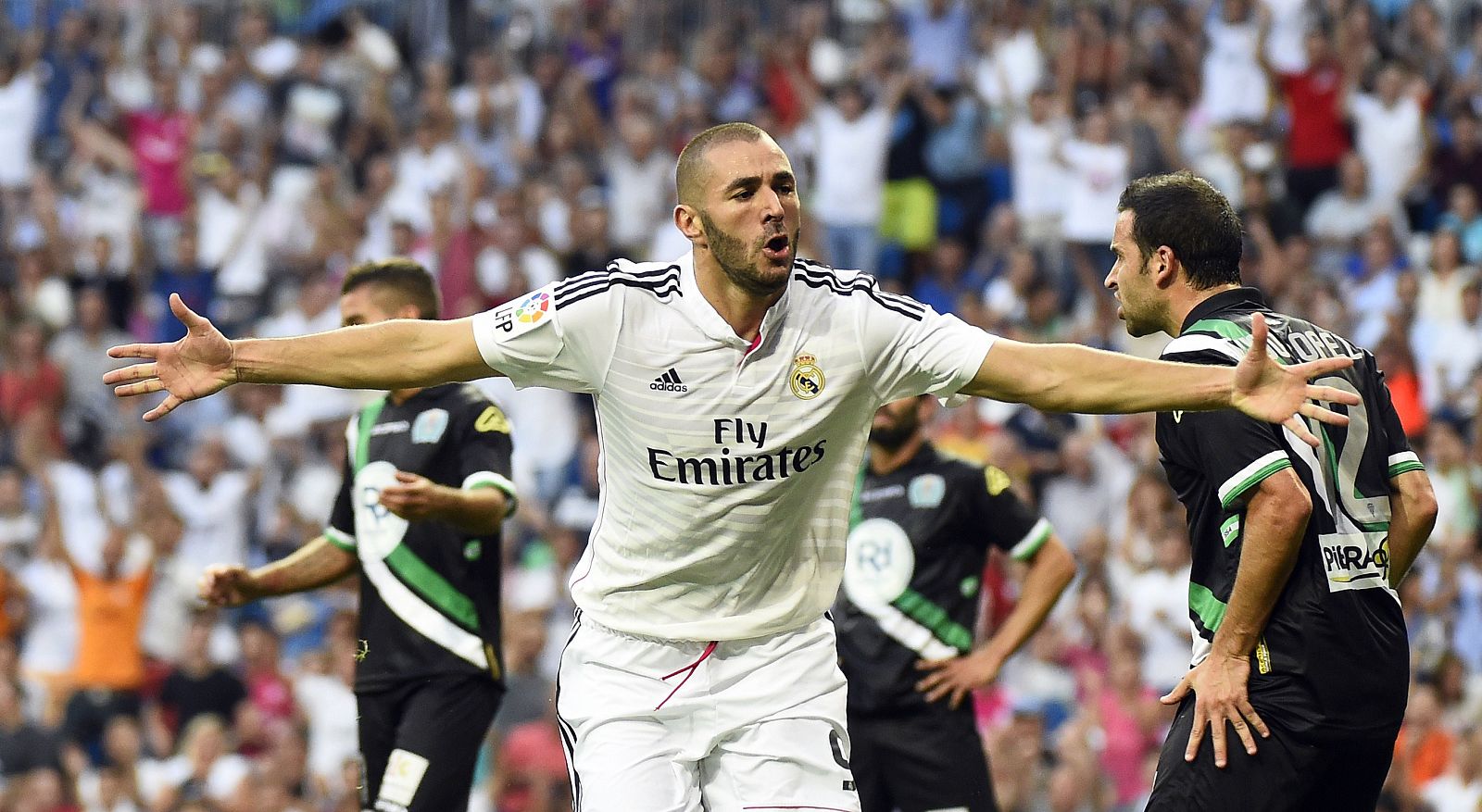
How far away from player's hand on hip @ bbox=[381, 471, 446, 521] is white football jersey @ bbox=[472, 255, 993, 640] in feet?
2.86

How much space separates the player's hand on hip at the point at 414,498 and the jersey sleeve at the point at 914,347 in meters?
1.75

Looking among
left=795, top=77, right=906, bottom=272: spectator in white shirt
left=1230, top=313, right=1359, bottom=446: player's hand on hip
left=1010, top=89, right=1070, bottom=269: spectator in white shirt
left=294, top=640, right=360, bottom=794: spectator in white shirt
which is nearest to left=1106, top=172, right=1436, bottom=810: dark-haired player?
left=1230, top=313, right=1359, bottom=446: player's hand on hip

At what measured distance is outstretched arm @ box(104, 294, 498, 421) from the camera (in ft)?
18.3

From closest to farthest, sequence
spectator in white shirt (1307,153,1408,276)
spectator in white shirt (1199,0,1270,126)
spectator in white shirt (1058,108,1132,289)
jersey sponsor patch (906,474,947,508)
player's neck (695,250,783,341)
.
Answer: player's neck (695,250,783,341) → jersey sponsor patch (906,474,947,508) → spectator in white shirt (1307,153,1408,276) → spectator in white shirt (1058,108,1132,289) → spectator in white shirt (1199,0,1270,126)

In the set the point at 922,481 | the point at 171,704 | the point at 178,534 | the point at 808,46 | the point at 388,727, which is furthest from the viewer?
the point at 808,46

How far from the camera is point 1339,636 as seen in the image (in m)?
5.84

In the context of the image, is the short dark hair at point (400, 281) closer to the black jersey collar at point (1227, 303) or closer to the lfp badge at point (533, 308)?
the lfp badge at point (533, 308)

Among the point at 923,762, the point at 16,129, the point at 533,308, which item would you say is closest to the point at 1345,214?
the point at 923,762

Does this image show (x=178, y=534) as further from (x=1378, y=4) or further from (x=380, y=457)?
(x=1378, y=4)

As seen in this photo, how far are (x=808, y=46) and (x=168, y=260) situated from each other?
6.76 metres

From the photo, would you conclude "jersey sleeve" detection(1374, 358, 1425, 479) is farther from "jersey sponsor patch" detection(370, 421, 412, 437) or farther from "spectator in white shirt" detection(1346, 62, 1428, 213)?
"spectator in white shirt" detection(1346, 62, 1428, 213)

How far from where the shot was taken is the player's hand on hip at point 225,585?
26.0 feet

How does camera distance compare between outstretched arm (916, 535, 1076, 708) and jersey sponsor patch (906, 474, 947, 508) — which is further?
jersey sponsor patch (906, 474, 947, 508)

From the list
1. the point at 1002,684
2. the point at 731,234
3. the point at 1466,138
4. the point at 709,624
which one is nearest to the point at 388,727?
the point at 709,624
